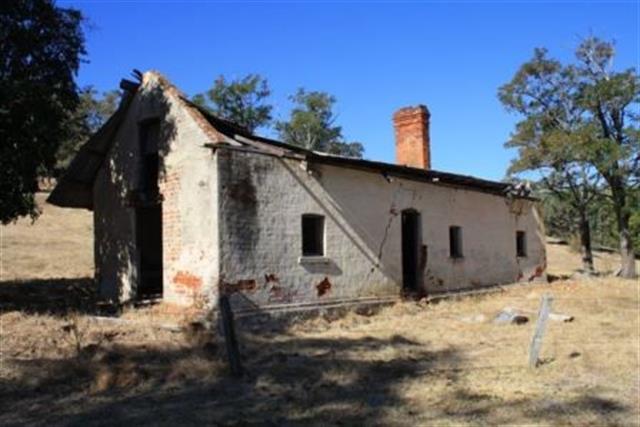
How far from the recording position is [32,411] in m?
7.93

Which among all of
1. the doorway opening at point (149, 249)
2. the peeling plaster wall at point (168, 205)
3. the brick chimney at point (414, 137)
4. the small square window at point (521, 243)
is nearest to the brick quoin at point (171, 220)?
the peeling plaster wall at point (168, 205)

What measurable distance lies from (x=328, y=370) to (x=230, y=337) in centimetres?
157

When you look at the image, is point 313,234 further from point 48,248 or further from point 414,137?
point 48,248

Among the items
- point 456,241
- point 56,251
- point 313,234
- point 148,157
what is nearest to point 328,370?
point 313,234

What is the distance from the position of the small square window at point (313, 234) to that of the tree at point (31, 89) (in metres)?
6.01

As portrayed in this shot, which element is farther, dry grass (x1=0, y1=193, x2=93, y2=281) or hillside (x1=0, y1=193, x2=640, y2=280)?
hillside (x1=0, y1=193, x2=640, y2=280)

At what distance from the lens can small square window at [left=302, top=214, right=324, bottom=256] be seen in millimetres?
15242

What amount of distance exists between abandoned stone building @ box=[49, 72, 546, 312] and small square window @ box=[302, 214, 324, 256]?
0.02 meters

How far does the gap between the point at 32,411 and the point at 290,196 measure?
25.3ft

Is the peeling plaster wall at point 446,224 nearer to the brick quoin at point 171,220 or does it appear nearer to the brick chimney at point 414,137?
the brick chimney at point 414,137

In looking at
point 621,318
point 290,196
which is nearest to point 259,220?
point 290,196

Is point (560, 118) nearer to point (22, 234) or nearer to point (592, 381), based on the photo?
point (592, 381)

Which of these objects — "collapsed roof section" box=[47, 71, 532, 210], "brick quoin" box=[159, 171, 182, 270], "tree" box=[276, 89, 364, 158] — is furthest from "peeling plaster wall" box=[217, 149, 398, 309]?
"tree" box=[276, 89, 364, 158]

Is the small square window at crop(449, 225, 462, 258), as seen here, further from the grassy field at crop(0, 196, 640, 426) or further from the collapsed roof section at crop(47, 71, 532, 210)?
the grassy field at crop(0, 196, 640, 426)
